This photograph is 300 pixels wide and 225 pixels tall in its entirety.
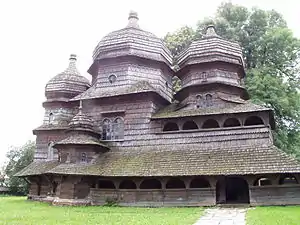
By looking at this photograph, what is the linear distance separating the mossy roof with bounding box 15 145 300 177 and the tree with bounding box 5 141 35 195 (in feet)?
69.2

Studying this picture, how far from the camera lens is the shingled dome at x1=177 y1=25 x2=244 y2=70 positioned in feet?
62.3

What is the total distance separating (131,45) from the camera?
19.9m

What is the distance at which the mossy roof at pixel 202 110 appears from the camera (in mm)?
15853

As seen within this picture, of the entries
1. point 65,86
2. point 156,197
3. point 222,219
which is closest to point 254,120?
point 156,197

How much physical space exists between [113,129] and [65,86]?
612 centimetres

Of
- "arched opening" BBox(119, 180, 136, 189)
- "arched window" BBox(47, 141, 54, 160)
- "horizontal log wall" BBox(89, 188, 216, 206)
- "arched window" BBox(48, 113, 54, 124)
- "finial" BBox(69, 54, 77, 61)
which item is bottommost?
"horizontal log wall" BBox(89, 188, 216, 206)

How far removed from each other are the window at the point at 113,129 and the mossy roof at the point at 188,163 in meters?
1.27

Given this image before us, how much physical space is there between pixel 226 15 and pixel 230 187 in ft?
51.4

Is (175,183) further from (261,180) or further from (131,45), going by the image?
(131,45)

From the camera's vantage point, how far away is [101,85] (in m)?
20.0

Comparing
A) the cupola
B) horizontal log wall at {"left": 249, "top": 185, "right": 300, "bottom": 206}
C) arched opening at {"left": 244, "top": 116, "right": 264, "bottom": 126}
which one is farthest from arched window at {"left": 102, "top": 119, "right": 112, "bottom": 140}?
horizontal log wall at {"left": 249, "top": 185, "right": 300, "bottom": 206}

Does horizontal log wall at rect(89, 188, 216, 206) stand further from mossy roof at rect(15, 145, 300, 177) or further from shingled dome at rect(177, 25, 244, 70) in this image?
shingled dome at rect(177, 25, 244, 70)

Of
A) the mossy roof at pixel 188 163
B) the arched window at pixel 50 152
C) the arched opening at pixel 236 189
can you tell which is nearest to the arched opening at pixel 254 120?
the mossy roof at pixel 188 163

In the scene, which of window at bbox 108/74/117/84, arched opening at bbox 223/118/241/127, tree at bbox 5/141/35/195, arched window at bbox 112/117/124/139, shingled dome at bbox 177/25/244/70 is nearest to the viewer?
arched opening at bbox 223/118/241/127
